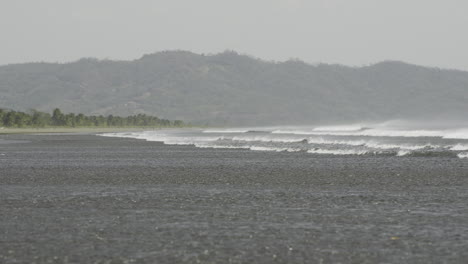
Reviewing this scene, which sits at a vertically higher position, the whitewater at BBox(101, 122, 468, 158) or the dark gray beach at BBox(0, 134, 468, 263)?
the whitewater at BBox(101, 122, 468, 158)

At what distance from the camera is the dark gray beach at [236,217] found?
1659 cm

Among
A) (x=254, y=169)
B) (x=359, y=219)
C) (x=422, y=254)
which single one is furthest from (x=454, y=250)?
(x=254, y=169)

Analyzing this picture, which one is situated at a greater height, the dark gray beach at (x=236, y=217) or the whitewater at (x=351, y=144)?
the whitewater at (x=351, y=144)

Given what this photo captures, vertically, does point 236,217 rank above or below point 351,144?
below

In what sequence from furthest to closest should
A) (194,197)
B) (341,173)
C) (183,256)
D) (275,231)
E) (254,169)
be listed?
1. (254,169)
2. (341,173)
3. (194,197)
4. (275,231)
5. (183,256)

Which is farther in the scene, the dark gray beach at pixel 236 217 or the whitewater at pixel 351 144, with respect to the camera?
the whitewater at pixel 351 144

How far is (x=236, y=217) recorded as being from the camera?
72.1ft

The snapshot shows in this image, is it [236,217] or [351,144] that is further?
[351,144]

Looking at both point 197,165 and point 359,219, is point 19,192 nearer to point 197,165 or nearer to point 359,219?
point 359,219

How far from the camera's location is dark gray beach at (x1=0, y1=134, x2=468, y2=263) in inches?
653

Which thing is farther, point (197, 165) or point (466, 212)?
point (197, 165)

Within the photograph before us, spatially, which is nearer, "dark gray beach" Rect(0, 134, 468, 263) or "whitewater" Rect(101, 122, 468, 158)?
"dark gray beach" Rect(0, 134, 468, 263)

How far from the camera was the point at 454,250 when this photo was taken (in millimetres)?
16672

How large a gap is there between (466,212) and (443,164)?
22524 mm
